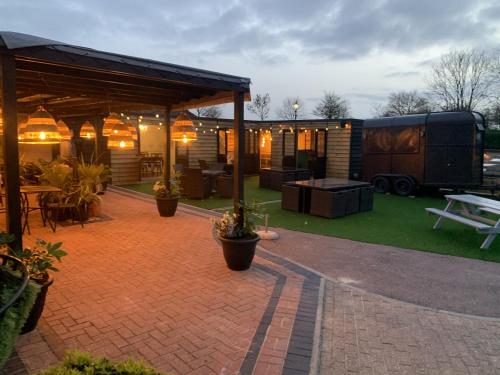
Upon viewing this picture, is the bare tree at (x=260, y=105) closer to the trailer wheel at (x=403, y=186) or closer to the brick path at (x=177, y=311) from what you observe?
the trailer wheel at (x=403, y=186)

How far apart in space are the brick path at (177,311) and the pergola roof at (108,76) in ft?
7.80

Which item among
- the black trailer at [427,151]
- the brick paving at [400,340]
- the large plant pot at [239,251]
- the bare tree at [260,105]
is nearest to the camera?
the brick paving at [400,340]

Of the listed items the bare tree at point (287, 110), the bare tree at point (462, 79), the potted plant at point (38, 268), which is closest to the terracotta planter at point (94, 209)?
the potted plant at point (38, 268)

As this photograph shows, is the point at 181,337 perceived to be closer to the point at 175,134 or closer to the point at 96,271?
the point at 96,271

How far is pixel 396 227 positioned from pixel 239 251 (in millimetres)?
4311

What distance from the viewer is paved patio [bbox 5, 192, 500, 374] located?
103 inches

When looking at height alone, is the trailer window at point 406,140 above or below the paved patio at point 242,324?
above

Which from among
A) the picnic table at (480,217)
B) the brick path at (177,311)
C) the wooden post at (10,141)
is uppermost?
the wooden post at (10,141)

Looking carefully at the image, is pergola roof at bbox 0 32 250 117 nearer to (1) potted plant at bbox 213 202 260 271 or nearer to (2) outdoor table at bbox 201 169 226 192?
(1) potted plant at bbox 213 202 260 271

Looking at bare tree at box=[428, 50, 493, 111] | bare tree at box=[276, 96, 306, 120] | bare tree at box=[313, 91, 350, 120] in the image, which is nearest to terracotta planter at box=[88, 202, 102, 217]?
bare tree at box=[428, 50, 493, 111]

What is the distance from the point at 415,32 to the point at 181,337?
15.2 meters

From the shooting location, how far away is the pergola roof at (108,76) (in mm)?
3307

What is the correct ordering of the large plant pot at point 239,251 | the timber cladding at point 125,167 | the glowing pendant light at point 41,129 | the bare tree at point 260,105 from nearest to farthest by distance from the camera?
the large plant pot at point 239,251, the glowing pendant light at point 41,129, the timber cladding at point 125,167, the bare tree at point 260,105

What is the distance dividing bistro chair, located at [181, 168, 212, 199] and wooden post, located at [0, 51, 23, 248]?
7.02 m
